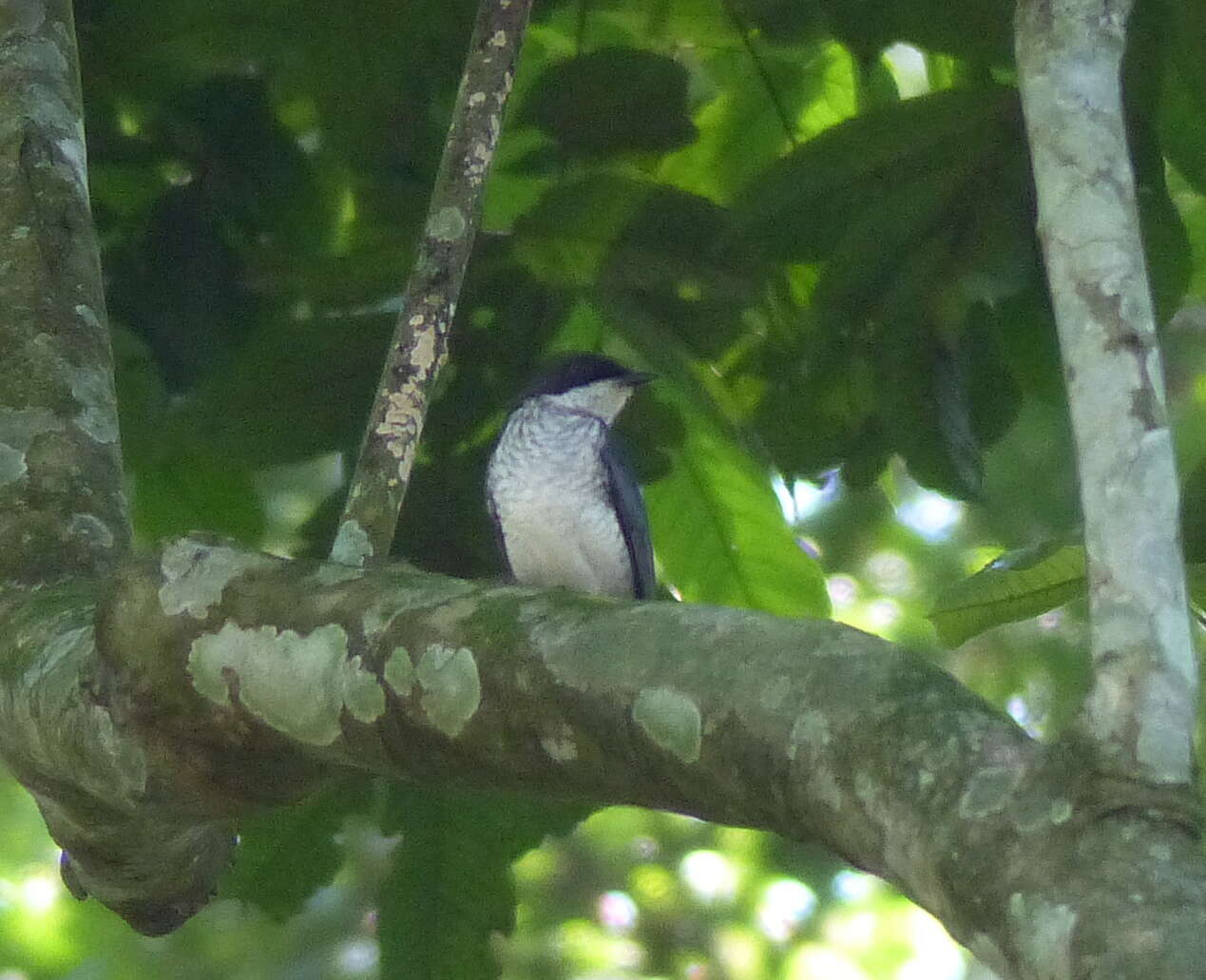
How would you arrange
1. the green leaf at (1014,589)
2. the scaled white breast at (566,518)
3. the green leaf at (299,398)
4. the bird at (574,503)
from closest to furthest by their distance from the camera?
the green leaf at (1014,589) → the green leaf at (299,398) → the bird at (574,503) → the scaled white breast at (566,518)

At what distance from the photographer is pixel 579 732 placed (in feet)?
4.89

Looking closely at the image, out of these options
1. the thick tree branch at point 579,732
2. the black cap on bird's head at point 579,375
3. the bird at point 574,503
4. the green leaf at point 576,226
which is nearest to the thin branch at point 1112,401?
the thick tree branch at point 579,732

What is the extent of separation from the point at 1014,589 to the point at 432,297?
96 cm

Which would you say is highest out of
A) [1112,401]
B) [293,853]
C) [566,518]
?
[1112,401]

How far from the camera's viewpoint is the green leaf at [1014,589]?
6.14 ft

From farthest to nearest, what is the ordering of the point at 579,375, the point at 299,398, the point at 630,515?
1. the point at 630,515
2. the point at 579,375
3. the point at 299,398

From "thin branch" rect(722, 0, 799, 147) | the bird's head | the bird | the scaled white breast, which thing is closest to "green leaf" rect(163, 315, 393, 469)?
the bird's head

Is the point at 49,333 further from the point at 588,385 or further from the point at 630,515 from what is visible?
the point at 630,515

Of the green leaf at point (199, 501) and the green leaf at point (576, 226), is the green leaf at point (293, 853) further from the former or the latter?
the green leaf at point (576, 226)

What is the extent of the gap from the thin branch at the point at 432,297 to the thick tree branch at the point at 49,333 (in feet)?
1.32

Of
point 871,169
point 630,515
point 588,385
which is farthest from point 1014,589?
point 630,515

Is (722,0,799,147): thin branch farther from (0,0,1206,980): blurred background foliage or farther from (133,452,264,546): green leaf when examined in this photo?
(133,452,264,546): green leaf

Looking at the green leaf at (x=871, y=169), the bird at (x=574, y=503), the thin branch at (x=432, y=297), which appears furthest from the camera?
the bird at (x=574, y=503)

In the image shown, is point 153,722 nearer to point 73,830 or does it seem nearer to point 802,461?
point 73,830
